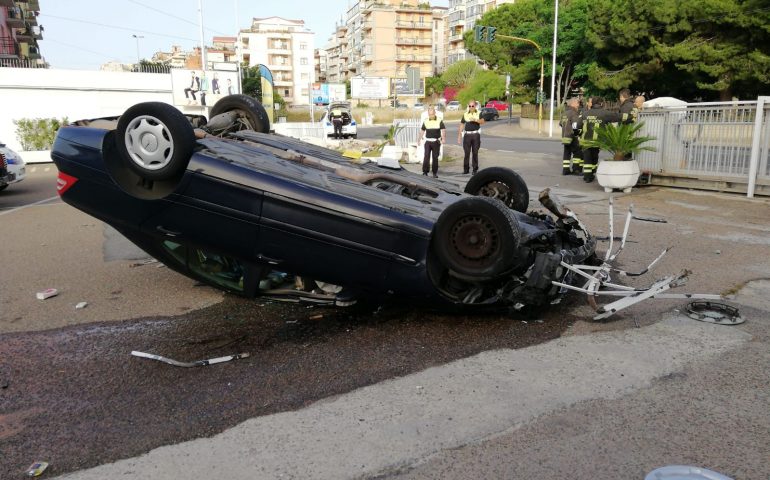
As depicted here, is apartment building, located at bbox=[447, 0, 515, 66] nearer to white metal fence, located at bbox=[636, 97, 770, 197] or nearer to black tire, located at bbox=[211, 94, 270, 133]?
white metal fence, located at bbox=[636, 97, 770, 197]

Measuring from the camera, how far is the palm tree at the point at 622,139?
36.4 ft

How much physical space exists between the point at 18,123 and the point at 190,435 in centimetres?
2571

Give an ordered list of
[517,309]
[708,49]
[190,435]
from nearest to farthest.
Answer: [190,435], [517,309], [708,49]

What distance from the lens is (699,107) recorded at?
10.9 m

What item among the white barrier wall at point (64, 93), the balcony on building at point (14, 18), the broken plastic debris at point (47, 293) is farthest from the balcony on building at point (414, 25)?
the broken plastic debris at point (47, 293)

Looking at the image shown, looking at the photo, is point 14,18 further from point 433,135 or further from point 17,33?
point 433,135

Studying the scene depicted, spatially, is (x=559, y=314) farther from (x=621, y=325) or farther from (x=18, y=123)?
(x=18, y=123)

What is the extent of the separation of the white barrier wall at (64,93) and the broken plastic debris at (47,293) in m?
22.5

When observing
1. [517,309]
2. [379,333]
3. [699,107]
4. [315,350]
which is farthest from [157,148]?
[699,107]

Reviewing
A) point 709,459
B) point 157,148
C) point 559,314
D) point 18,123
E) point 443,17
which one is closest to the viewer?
point 709,459

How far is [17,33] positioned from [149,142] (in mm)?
65123

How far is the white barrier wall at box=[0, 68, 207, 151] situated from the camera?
24578 mm

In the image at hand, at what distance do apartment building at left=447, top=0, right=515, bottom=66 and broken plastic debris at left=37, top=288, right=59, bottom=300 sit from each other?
104 meters

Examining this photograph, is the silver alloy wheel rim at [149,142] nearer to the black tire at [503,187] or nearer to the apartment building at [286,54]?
the black tire at [503,187]
